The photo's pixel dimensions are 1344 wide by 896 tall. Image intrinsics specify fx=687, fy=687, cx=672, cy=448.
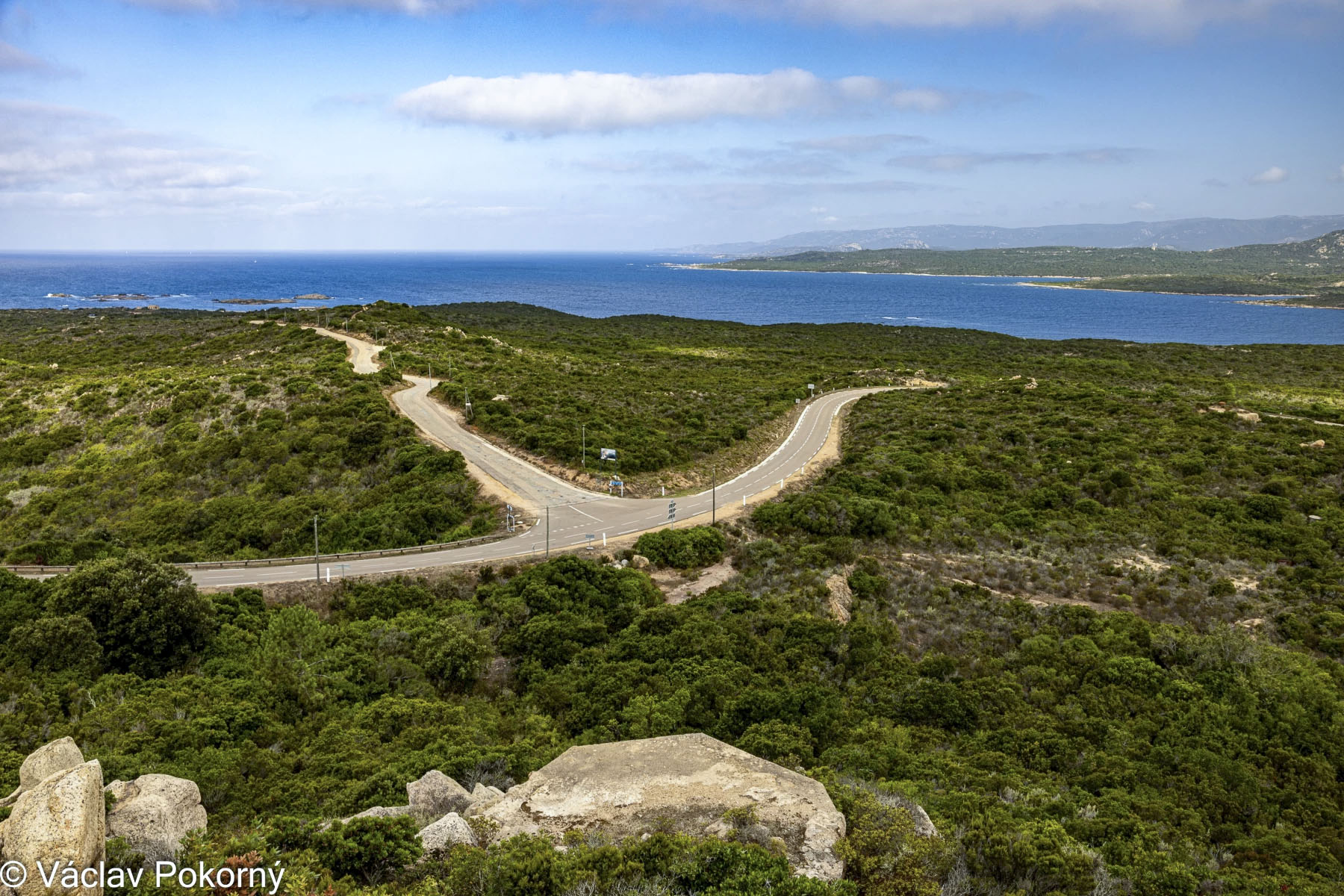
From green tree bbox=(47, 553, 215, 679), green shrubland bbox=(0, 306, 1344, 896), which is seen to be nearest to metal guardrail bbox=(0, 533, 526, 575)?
green shrubland bbox=(0, 306, 1344, 896)

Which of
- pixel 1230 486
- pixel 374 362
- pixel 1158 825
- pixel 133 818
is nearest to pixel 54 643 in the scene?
pixel 133 818

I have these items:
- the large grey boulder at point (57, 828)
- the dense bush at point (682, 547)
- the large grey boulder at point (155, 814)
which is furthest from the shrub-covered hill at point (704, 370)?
the large grey boulder at point (57, 828)

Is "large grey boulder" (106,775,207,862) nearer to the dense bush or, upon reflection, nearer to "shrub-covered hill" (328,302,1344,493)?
the dense bush

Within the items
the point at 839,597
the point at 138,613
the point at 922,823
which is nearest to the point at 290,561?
the point at 138,613

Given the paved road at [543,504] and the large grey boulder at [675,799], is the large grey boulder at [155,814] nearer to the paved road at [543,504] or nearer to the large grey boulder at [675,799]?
the large grey boulder at [675,799]

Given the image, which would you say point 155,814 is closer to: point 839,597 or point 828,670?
point 828,670
